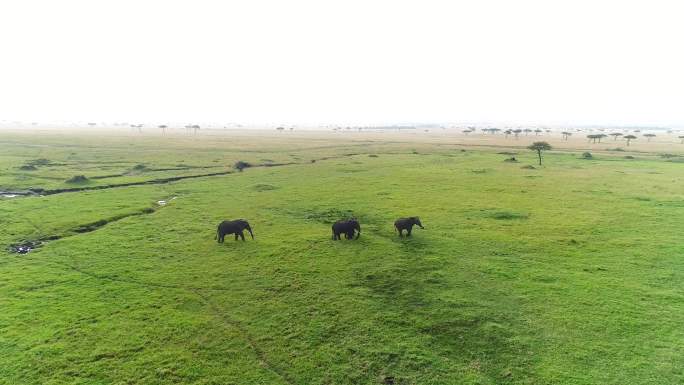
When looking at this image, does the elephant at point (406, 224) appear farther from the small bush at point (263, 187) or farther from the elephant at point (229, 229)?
the small bush at point (263, 187)

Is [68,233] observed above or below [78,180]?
below

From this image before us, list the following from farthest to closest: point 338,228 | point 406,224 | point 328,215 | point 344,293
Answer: point 328,215 < point 406,224 < point 338,228 < point 344,293

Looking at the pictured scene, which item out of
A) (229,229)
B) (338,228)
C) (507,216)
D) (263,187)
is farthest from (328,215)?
(263,187)

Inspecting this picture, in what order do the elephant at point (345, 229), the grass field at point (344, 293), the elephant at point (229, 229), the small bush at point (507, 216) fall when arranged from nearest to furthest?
the grass field at point (344, 293) < the elephant at point (345, 229) < the elephant at point (229, 229) < the small bush at point (507, 216)

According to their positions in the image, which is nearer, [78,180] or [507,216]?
[507,216]

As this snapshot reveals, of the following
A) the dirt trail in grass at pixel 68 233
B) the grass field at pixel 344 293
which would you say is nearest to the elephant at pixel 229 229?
the grass field at pixel 344 293


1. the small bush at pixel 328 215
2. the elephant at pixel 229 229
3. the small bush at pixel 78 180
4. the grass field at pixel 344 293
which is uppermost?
the small bush at pixel 78 180

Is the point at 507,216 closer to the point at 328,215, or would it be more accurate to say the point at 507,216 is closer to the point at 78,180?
the point at 328,215

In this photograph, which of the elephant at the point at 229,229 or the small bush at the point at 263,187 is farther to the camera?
the small bush at the point at 263,187

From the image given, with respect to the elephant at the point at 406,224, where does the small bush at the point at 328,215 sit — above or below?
below
